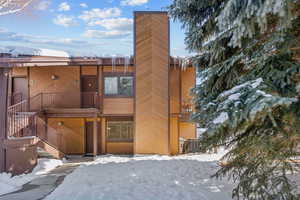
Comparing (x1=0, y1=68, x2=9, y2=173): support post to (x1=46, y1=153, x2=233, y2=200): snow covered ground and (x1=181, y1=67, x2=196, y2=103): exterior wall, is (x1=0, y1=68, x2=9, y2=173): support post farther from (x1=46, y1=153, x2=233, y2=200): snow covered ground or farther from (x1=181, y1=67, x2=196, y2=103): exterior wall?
(x1=181, y1=67, x2=196, y2=103): exterior wall

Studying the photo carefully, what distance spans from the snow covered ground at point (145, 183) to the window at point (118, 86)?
4.58 meters

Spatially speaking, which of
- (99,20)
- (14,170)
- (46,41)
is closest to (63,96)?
(14,170)

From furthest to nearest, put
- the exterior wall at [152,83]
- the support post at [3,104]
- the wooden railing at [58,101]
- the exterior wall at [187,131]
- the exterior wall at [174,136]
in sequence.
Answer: the exterior wall at [187,131]
the exterior wall at [174,136]
the wooden railing at [58,101]
the exterior wall at [152,83]
the support post at [3,104]

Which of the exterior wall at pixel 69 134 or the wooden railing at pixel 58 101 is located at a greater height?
the wooden railing at pixel 58 101

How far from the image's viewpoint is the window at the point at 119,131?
13424 mm

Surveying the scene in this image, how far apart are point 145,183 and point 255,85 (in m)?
4.68

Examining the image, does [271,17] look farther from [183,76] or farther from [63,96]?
[63,96]

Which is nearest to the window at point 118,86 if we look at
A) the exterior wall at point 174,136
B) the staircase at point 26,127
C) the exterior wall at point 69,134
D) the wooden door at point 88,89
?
the wooden door at point 88,89

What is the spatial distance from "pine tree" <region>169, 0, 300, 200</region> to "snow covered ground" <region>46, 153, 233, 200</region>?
208 centimetres

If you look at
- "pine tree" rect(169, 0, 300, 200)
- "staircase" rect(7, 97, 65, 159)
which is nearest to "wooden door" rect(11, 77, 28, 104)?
"staircase" rect(7, 97, 65, 159)

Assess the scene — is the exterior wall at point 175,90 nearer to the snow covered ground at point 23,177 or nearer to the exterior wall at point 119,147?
the exterior wall at point 119,147

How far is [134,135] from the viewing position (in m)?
12.6

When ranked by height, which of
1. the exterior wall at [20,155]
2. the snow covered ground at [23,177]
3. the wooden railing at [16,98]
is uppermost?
the wooden railing at [16,98]

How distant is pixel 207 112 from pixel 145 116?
8816 mm
